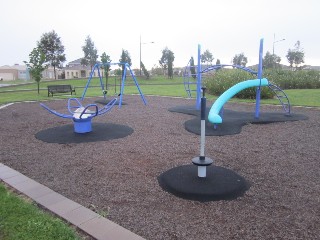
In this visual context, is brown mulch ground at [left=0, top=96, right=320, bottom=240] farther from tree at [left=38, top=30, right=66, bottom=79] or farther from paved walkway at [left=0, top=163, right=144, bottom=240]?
tree at [left=38, top=30, right=66, bottom=79]

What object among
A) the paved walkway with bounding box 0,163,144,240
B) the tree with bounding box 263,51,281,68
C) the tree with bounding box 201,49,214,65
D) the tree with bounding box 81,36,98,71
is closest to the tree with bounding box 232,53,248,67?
the tree with bounding box 201,49,214,65

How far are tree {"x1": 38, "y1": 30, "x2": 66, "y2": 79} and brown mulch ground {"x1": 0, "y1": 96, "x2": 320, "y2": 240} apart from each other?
41.7 metres

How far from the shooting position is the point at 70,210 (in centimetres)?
315

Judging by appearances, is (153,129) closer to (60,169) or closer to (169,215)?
(60,169)

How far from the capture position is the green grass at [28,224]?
2.67 metres

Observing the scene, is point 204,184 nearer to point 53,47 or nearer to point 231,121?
point 231,121

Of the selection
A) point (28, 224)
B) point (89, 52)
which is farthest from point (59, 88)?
point (89, 52)

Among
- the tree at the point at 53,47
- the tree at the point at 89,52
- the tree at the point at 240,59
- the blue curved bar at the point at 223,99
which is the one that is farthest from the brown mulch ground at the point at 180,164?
the tree at the point at 240,59

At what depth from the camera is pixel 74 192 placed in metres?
3.73

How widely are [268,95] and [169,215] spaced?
1321cm

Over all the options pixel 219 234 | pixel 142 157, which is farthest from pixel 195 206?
pixel 142 157

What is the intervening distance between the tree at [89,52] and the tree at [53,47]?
811 cm

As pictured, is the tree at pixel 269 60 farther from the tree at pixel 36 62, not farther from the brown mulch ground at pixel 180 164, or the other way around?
the brown mulch ground at pixel 180 164

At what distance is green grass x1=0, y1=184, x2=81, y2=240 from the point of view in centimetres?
267
